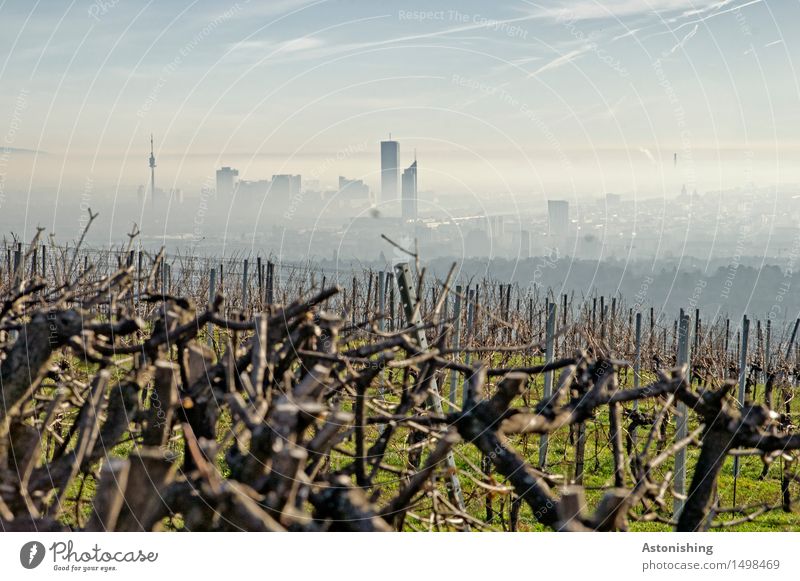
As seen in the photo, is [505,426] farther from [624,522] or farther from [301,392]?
[301,392]

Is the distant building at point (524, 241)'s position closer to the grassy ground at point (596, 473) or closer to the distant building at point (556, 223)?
the distant building at point (556, 223)

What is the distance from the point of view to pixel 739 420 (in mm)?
1797

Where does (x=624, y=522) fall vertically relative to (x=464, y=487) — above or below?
above
